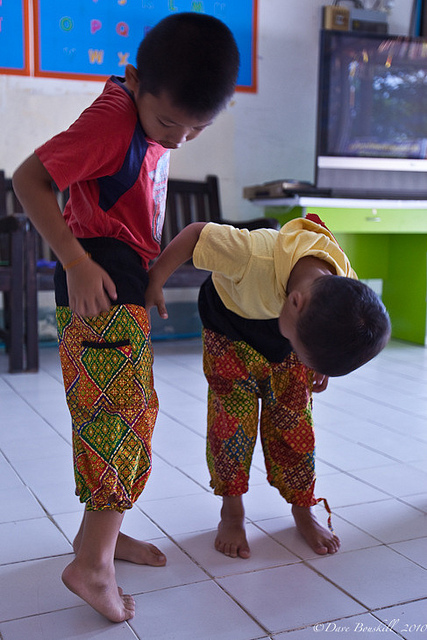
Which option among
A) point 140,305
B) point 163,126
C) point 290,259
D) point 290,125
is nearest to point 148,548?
point 140,305

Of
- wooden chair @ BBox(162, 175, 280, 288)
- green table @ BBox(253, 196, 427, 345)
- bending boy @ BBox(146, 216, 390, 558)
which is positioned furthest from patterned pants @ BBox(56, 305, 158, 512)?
wooden chair @ BBox(162, 175, 280, 288)

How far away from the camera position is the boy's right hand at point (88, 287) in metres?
1.02

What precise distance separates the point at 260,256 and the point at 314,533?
57cm

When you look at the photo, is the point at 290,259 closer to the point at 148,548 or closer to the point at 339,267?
the point at 339,267

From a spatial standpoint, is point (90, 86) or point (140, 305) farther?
point (90, 86)

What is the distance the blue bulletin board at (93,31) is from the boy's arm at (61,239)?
8.85 ft

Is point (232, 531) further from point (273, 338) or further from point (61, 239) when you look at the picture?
point (61, 239)

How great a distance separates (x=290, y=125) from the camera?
3965 mm

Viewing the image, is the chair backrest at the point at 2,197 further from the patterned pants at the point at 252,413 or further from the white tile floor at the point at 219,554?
the patterned pants at the point at 252,413

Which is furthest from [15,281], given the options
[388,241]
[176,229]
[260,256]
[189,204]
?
[388,241]

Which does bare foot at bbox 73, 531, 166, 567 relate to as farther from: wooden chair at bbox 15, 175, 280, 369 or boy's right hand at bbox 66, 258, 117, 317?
wooden chair at bbox 15, 175, 280, 369

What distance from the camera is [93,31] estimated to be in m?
3.48

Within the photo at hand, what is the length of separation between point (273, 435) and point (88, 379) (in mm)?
455

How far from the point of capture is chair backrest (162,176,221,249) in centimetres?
372
